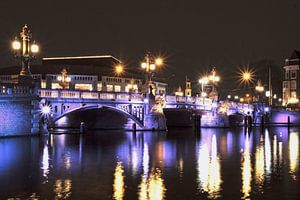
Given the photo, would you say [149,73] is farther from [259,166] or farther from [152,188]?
[152,188]

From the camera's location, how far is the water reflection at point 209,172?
23938 millimetres

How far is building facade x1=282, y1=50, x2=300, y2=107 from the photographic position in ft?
435

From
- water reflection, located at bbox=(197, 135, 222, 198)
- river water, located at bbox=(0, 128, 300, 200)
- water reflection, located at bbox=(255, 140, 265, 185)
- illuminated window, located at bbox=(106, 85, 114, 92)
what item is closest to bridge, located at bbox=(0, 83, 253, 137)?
river water, located at bbox=(0, 128, 300, 200)

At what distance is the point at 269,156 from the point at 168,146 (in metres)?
10.1

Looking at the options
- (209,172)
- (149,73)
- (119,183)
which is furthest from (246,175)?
(149,73)

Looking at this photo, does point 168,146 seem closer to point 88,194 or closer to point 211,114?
point 88,194

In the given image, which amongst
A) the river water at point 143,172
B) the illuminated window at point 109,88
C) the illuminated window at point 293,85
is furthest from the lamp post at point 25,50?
the illuminated window at point 293,85

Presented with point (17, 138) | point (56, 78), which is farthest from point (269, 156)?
point (56, 78)

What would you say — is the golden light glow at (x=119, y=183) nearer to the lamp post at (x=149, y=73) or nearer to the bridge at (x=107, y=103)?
the bridge at (x=107, y=103)

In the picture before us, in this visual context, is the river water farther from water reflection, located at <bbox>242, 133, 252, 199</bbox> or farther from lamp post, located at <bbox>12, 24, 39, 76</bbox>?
lamp post, located at <bbox>12, 24, 39, 76</bbox>

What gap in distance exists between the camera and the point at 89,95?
6047 cm

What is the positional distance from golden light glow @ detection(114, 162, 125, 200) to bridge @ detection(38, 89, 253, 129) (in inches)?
1000

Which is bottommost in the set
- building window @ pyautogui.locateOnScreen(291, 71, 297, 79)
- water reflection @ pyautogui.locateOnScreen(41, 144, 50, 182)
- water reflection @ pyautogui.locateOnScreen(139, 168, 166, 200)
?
water reflection @ pyautogui.locateOnScreen(139, 168, 166, 200)

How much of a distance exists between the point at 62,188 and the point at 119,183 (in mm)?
2841
